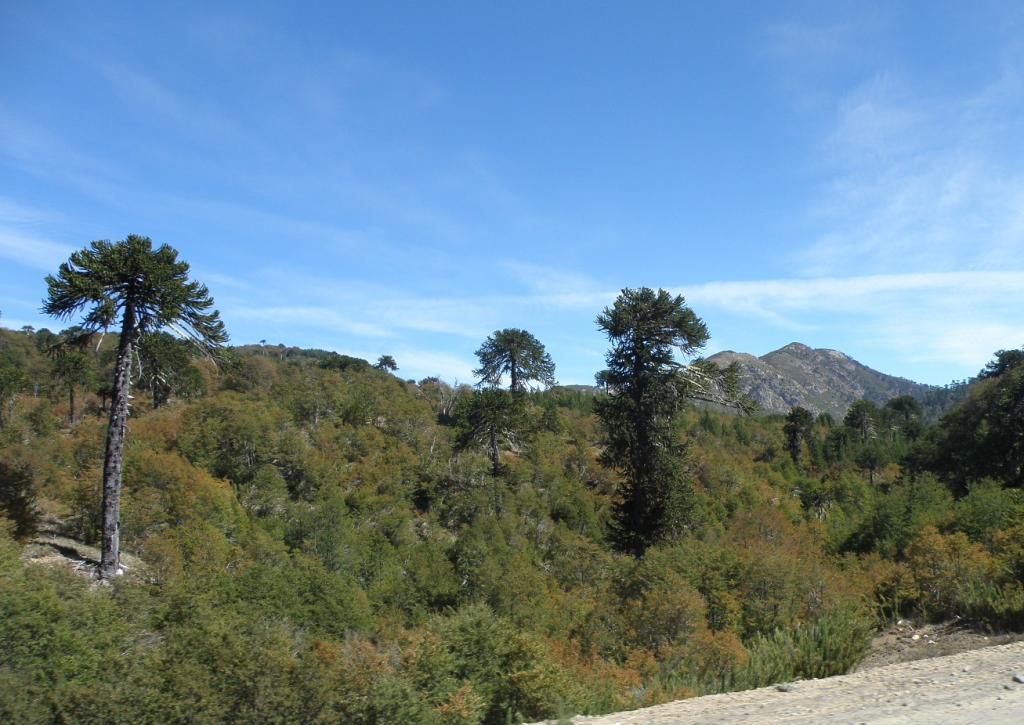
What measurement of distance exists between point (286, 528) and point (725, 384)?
78.9 feet

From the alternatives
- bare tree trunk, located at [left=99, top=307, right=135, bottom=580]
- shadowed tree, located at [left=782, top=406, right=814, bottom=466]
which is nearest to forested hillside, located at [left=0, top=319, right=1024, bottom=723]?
bare tree trunk, located at [left=99, top=307, right=135, bottom=580]

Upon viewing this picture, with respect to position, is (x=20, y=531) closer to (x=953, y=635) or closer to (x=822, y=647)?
(x=822, y=647)

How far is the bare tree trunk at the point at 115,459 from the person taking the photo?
13.9 metres

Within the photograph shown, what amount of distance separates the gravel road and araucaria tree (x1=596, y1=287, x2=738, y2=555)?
8.86 meters

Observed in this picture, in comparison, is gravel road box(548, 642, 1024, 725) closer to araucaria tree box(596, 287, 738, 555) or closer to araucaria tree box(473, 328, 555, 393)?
araucaria tree box(596, 287, 738, 555)

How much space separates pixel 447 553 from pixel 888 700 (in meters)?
27.2

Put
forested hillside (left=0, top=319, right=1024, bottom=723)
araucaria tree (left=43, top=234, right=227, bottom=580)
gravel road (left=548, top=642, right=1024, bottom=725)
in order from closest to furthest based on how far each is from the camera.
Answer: gravel road (left=548, top=642, right=1024, bottom=725)
forested hillside (left=0, top=319, right=1024, bottom=723)
araucaria tree (left=43, top=234, right=227, bottom=580)

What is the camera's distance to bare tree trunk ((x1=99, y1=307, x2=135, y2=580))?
45.5 ft

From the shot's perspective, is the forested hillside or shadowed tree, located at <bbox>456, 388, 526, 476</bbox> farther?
shadowed tree, located at <bbox>456, 388, 526, 476</bbox>

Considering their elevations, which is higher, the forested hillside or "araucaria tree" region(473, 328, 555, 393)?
"araucaria tree" region(473, 328, 555, 393)

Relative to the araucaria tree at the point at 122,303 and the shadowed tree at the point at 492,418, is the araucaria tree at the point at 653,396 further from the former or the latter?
the shadowed tree at the point at 492,418

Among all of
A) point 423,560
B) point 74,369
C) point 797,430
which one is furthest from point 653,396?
point 797,430

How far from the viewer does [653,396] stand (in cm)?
1591

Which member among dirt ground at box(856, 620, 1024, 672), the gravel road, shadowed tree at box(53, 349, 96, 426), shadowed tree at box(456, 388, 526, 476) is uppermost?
shadowed tree at box(53, 349, 96, 426)
